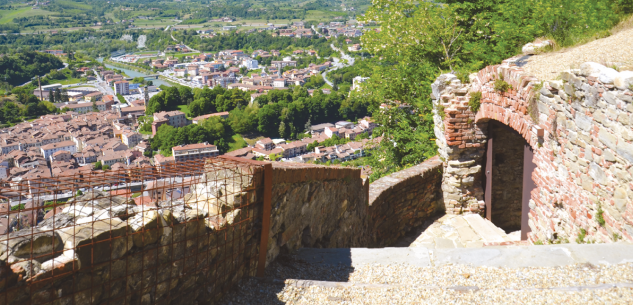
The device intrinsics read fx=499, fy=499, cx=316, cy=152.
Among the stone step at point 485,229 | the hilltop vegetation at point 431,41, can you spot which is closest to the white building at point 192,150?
the hilltop vegetation at point 431,41

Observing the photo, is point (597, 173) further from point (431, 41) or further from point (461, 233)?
point (431, 41)

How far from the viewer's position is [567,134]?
12.1 feet

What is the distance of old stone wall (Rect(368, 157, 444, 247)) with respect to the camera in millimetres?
4934

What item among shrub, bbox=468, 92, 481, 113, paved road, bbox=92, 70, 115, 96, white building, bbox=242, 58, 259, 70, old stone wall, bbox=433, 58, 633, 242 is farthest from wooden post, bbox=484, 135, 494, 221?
white building, bbox=242, 58, 259, 70

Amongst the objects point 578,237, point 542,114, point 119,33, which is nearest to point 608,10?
point 542,114

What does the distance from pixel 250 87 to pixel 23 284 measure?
262 feet

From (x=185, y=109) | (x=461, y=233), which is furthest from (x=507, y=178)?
(x=185, y=109)

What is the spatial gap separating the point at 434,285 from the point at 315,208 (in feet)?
3.26

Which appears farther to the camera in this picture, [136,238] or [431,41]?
[431,41]

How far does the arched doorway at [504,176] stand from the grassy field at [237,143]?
52.0 metres

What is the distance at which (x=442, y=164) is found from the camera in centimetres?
585

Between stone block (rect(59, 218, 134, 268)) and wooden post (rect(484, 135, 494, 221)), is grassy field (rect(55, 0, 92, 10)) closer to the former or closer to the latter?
wooden post (rect(484, 135, 494, 221))

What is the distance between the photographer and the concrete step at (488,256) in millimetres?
2725

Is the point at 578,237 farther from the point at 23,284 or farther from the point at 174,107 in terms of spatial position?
the point at 174,107
